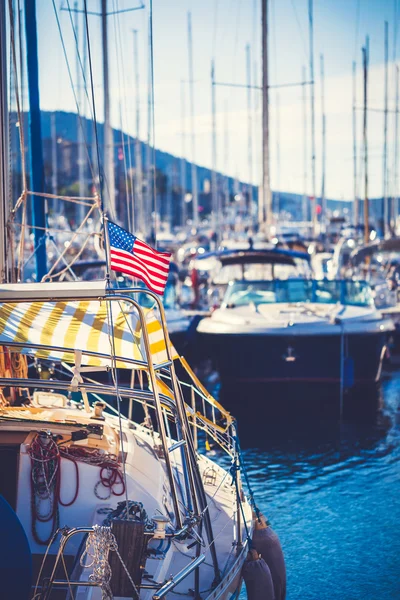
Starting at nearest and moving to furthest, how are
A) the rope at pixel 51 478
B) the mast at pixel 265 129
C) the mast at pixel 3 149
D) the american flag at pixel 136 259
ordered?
the rope at pixel 51 478, the american flag at pixel 136 259, the mast at pixel 3 149, the mast at pixel 265 129

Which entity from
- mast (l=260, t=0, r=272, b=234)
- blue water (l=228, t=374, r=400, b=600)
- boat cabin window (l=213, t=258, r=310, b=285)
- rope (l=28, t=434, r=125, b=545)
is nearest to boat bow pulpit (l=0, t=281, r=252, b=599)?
rope (l=28, t=434, r=125, b=545)

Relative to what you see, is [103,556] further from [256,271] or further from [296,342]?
[256,271]

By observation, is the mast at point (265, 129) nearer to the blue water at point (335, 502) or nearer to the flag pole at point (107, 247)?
the blue water at point (335, 502)

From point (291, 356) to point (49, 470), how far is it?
923 cm

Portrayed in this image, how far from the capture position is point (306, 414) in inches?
611

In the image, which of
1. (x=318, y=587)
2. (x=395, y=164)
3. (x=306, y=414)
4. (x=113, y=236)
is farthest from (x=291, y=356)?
(x=395, y=164)

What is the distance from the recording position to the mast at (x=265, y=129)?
976 inches

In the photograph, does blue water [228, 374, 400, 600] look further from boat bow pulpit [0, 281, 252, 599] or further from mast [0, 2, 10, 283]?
mast [0, 2, 10, 283]

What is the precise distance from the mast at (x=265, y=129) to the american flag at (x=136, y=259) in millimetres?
17207

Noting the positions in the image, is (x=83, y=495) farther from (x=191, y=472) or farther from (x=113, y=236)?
(x=113, y=236)

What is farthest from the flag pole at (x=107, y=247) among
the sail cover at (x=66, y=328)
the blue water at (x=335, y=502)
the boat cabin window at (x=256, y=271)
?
the boat cabin window at (x=256, y=271)

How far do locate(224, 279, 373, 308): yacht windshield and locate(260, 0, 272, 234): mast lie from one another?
819cm

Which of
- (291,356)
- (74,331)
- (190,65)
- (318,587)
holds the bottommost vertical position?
(318,587)

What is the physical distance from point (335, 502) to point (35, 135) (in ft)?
23.1
